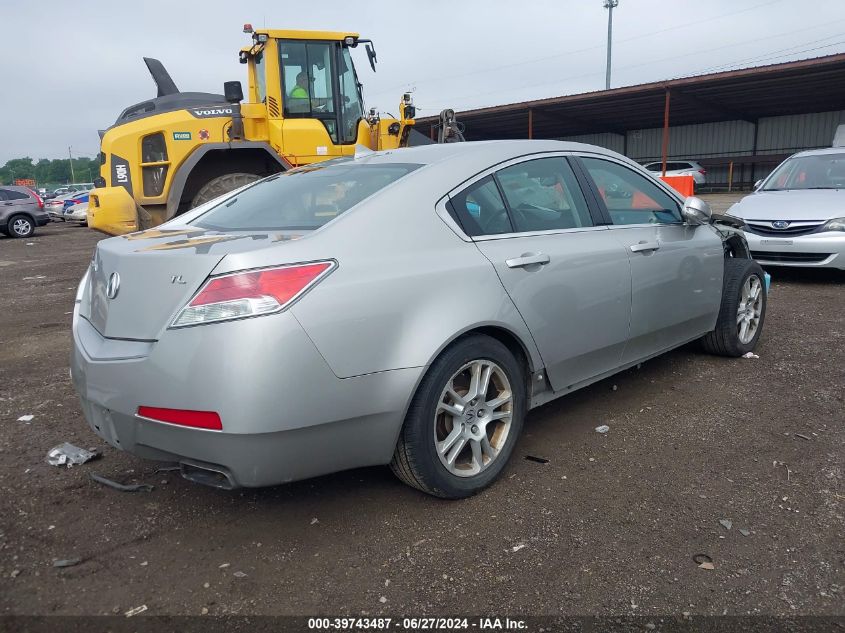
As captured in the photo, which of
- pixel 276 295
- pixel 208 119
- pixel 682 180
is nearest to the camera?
pixel 276 295

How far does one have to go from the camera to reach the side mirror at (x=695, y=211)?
410cm

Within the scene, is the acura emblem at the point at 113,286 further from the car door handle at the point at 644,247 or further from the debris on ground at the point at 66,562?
the car door handle at the point at 644,247

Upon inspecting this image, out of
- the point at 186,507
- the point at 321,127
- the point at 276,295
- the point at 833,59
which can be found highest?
the point at 833,59

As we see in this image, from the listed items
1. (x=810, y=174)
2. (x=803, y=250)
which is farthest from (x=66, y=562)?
(x=810, y=174)

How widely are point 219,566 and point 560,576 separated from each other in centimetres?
125

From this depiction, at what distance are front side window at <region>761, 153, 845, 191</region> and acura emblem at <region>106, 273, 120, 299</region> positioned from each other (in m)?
8.17

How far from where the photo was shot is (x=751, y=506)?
2.80 metres

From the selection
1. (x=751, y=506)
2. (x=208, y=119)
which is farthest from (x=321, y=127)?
(x=751, y=506)

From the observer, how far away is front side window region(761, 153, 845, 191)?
802 cm

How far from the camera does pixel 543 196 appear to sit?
3412 millimetres

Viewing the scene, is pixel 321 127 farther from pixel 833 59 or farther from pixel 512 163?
pixel 833 59

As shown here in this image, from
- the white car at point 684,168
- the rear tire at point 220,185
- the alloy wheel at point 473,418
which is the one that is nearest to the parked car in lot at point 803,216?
the alloy wheel at point 473,418

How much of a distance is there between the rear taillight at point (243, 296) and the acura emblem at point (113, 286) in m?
0.43

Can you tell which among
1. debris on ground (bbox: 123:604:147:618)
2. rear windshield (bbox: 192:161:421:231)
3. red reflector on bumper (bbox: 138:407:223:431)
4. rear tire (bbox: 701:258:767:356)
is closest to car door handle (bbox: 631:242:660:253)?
rear tire (bbox: 701:258:767:356)
